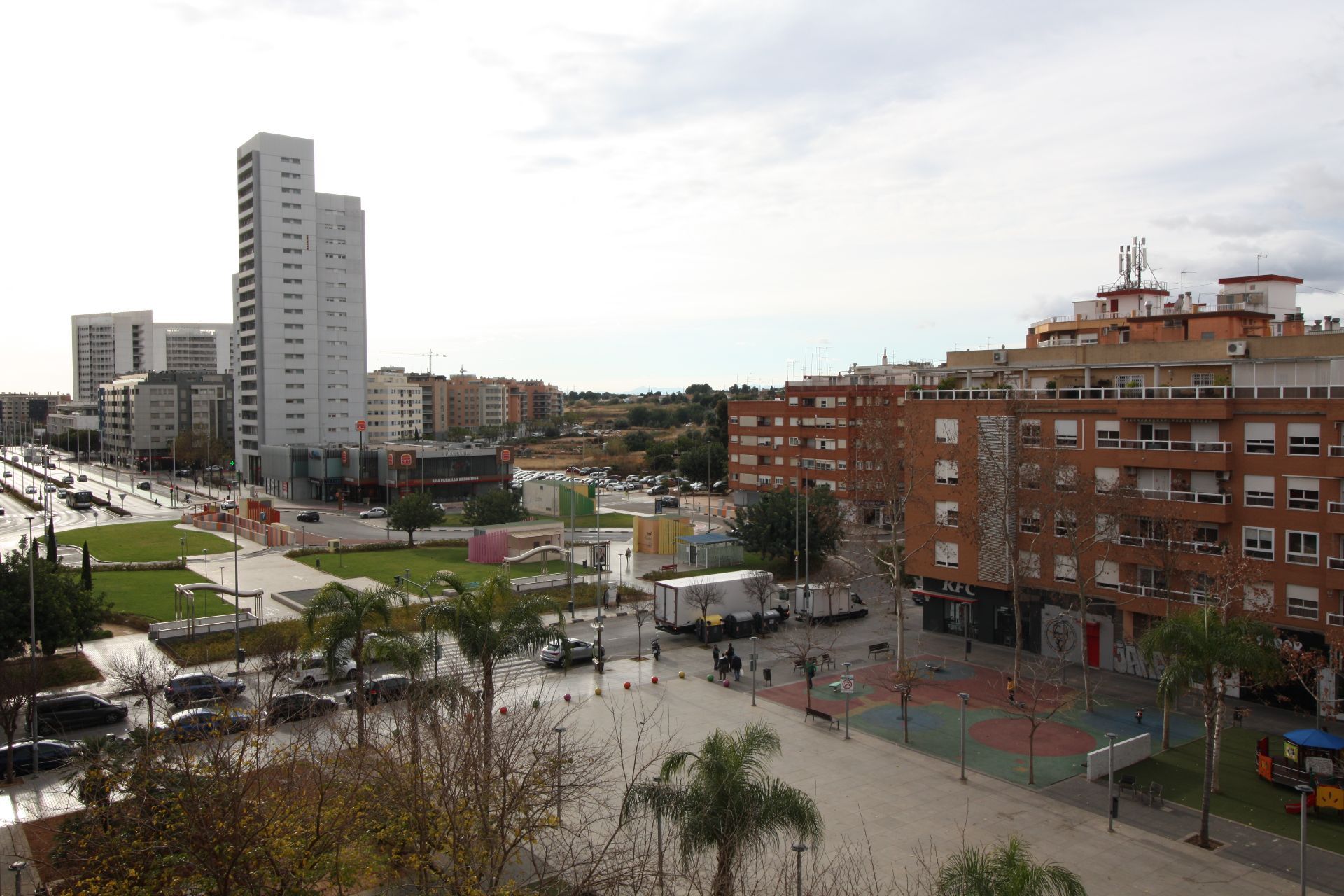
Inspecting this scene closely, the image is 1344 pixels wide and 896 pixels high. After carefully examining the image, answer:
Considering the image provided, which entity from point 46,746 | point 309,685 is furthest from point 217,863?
point 309,685

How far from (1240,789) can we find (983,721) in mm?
7144

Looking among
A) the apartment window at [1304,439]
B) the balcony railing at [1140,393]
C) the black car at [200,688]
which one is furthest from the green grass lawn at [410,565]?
the apartment window at [1304,439]

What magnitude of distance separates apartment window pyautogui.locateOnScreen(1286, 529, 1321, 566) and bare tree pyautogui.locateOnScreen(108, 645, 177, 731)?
32.3 m

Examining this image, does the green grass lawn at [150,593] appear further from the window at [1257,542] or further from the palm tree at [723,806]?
the window at [1257,542]

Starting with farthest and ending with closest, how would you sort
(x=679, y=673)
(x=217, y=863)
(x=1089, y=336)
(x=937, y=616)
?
1. (x=1089, y=336)
2. (x=937, y=616)
3. (x=679, y=673)
4. (x=217, y=863)

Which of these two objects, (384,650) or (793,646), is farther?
(793,646)

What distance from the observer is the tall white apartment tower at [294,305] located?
101 metres

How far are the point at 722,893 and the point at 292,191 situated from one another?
344 ft

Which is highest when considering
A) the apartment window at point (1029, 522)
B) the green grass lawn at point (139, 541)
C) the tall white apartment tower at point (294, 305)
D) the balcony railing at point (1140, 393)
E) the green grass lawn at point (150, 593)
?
the tall white apartment tower at point (294, 305)

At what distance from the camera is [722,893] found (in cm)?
1298

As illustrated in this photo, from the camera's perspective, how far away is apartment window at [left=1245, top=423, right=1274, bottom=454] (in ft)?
99.0

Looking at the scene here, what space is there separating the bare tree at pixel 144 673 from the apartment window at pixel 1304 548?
106 feet

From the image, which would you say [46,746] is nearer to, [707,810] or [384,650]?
[384,650]

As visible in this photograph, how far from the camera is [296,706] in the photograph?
2702cm
